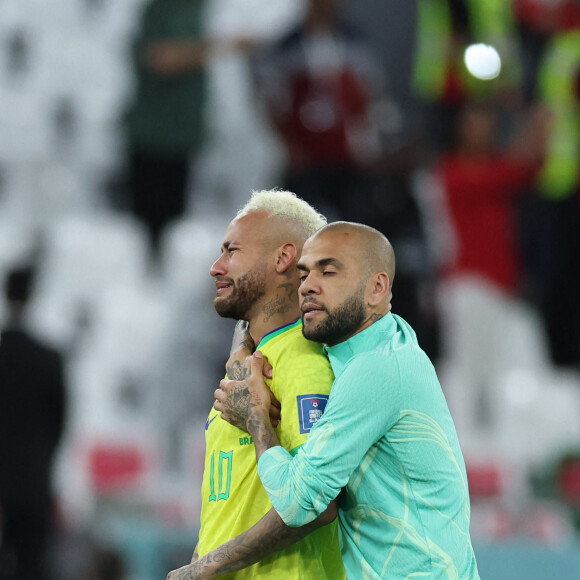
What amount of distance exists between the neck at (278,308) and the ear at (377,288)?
33 centimetres

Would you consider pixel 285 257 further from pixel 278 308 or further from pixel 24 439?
pixel 24 439

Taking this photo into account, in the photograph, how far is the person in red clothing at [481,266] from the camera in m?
9.66

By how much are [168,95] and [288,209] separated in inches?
243

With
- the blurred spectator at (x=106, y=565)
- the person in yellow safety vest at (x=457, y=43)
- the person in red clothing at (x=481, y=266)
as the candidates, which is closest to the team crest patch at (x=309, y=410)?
the blurred spectator at (x=106, y=565)

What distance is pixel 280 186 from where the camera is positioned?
933 centimetres

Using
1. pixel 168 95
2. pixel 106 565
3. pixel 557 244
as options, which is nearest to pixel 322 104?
pixel 168 95

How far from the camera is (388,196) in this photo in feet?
29.2

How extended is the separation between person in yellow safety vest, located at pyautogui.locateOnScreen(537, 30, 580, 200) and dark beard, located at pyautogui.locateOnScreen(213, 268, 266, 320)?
24.3 feet

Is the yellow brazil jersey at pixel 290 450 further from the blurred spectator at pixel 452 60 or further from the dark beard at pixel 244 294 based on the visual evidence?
the blurred spectator at pixel 452 60

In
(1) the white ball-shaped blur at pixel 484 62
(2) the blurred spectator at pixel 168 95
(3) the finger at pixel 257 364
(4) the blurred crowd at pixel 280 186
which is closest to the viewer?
(3) the finger at pixel 257 364

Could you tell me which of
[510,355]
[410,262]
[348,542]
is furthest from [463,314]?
[348,542]

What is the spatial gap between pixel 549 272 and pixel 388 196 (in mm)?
2287

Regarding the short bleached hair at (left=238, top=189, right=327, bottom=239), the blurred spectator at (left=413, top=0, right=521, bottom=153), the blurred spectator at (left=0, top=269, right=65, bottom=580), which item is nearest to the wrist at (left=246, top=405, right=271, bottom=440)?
the short bleached hair at (left=238, top=189, right=327, bottom=239)

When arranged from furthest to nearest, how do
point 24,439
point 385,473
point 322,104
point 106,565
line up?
point 322,104
point 106,565
point 24,439
point 385,473
